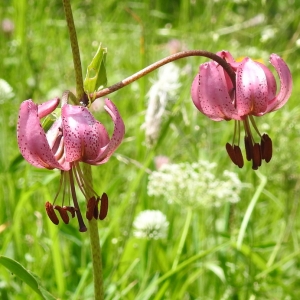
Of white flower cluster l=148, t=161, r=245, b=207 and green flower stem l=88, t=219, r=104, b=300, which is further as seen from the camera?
white flower cluster l=148, t=161, r=245, b=207

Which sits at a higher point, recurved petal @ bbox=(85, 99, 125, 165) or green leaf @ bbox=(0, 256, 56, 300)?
recurved petal @ bbox=(85, 99, 125, 165)

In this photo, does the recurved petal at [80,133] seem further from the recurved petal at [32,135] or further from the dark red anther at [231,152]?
the dark red anther at [231,152]

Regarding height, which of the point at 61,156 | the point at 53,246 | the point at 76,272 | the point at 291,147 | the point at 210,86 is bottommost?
the point at 76,272

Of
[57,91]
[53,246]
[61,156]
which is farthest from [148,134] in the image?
[57,91]

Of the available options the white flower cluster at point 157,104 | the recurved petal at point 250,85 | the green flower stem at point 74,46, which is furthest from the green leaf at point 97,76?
the white flower cluster at point 157,104

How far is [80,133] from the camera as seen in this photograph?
33.8 inches

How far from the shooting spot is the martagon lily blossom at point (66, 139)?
853mm

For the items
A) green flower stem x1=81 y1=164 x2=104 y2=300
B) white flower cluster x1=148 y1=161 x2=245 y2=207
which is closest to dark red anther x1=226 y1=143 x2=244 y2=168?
green flower stem x1=81 y1=164 x2=104 y2=300

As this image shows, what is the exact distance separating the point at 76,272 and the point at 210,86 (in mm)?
852

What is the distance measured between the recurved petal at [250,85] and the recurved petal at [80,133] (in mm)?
245

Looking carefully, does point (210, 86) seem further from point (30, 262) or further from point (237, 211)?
point (237, 211)

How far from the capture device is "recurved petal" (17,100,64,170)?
85cm

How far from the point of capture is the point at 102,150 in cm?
89

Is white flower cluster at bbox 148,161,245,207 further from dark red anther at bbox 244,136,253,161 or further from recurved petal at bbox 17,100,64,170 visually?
recurved petal at bbox 17,100,64,170
